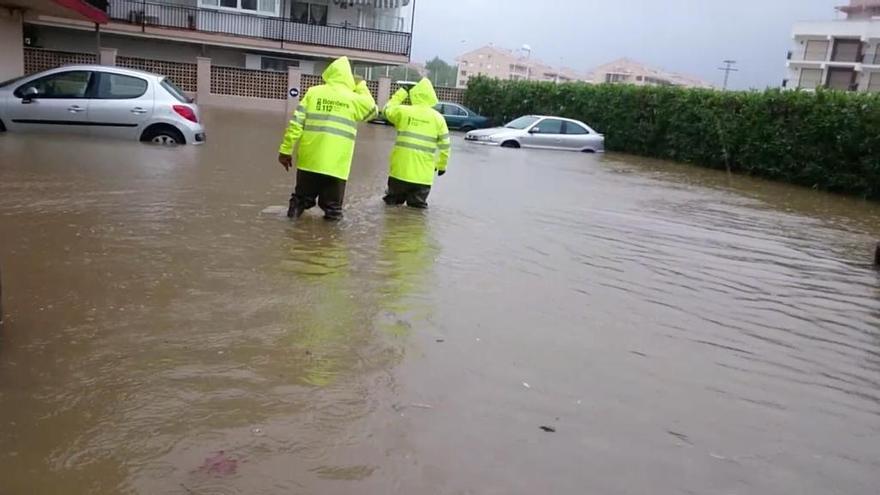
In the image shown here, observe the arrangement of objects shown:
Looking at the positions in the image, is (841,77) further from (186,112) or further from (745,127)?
(186,112)

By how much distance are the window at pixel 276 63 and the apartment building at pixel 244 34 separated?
4 cm

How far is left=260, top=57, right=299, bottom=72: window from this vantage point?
3272 cm

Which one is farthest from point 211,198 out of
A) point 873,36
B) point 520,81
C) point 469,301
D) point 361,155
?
point 873,36

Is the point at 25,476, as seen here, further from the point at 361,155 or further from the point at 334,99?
the point at 361,155

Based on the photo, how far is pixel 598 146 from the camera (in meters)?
22.8

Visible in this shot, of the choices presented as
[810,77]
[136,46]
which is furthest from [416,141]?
[810,77]

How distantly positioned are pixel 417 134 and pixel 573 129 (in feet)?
47.4

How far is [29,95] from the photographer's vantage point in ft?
39.2

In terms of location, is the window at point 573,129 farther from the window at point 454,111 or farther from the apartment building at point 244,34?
the apartment building at point 244,34

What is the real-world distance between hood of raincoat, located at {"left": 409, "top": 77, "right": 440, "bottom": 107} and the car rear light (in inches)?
217

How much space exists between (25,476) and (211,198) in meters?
6.17

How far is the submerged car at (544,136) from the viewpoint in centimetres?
2186

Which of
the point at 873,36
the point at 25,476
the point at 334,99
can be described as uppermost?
the point at 873,36

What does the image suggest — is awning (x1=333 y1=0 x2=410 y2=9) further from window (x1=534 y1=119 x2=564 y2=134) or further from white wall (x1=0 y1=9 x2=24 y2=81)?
A: white wall (x1=0 y1=9 x2=24 y2=81)
